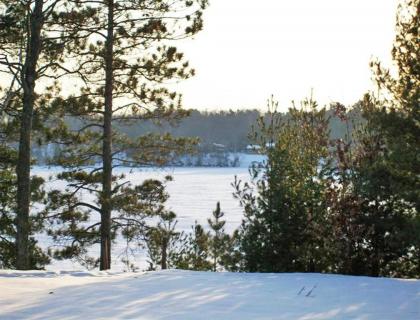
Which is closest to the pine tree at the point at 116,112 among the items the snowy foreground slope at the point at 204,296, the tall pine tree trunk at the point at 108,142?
the tall pine tree trunk at the point at 108,142

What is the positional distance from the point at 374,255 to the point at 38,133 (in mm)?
8127

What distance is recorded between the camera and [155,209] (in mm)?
14492

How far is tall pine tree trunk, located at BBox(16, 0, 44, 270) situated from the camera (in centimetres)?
1048

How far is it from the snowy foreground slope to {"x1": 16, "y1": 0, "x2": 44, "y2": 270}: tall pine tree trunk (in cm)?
367

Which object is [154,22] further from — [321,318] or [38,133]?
[321,318]

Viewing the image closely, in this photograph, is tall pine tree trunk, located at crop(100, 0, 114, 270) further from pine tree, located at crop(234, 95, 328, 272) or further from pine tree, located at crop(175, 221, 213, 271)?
pine tree, located at crop(234, 95, 328, 272)

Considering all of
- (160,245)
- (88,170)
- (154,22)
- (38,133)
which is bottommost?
(160,245)

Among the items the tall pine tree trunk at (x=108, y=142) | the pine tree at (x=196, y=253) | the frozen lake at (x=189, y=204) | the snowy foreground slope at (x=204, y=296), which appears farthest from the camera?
the frozen lake at (x=189, y=204)

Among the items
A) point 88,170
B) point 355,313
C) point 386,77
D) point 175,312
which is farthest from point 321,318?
point 88,170

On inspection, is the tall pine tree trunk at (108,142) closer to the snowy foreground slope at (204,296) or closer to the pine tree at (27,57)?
the pine tree at (27,57)

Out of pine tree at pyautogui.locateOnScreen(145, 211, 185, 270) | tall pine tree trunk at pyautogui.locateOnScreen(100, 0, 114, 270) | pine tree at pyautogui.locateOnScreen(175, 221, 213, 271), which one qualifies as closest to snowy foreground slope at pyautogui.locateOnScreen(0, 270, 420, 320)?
pine tree at pyautogui.locateOnScreen(145, 211, 185, 270)

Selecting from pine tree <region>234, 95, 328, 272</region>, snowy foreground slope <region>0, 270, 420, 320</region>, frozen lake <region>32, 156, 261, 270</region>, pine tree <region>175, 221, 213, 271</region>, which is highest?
pine tree <region>234, 95, 328, 272</region>

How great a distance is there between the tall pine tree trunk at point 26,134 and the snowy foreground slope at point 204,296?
3670 mm

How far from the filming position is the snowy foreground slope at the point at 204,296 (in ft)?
16.6
